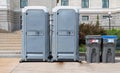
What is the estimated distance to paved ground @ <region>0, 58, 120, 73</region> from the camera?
56.8ft

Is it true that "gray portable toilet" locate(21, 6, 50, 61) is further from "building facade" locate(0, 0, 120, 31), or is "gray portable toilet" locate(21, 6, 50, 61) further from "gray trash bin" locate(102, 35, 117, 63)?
"building facade" locate(0, 0, 120, 31)

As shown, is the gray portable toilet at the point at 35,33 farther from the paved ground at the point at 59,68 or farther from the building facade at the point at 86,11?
the building facade at the point at 86,11

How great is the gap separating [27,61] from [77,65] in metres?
2.50

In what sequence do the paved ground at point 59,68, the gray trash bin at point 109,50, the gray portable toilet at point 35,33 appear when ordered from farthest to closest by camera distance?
the gray trash bin at point 109,50 → the gray portable toilet at point 35,33 → the paved ground at point 59,68

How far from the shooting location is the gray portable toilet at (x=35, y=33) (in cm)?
2047

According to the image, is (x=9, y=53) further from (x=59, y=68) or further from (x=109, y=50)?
(x=59, y=68)

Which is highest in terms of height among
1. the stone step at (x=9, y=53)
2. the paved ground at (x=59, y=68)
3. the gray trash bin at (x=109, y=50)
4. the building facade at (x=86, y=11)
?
the building facade at (x=86, y=11)

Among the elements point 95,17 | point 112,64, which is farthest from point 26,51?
point 95,17

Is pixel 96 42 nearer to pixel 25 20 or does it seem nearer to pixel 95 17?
pixel 25 20

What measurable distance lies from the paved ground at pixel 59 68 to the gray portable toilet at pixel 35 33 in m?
0.64

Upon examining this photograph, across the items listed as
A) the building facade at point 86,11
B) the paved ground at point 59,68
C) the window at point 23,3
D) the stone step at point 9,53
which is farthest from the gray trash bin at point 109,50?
the window at point 23,3

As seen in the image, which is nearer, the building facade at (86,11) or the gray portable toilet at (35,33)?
the gray portable toilet at (35,33)

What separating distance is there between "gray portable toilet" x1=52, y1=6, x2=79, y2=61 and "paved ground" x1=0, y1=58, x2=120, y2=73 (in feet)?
1.91

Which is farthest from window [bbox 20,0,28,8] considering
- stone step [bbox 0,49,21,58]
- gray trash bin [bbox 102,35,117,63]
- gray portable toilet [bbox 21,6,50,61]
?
gray trash bin [bbox 102,35,117,63]
